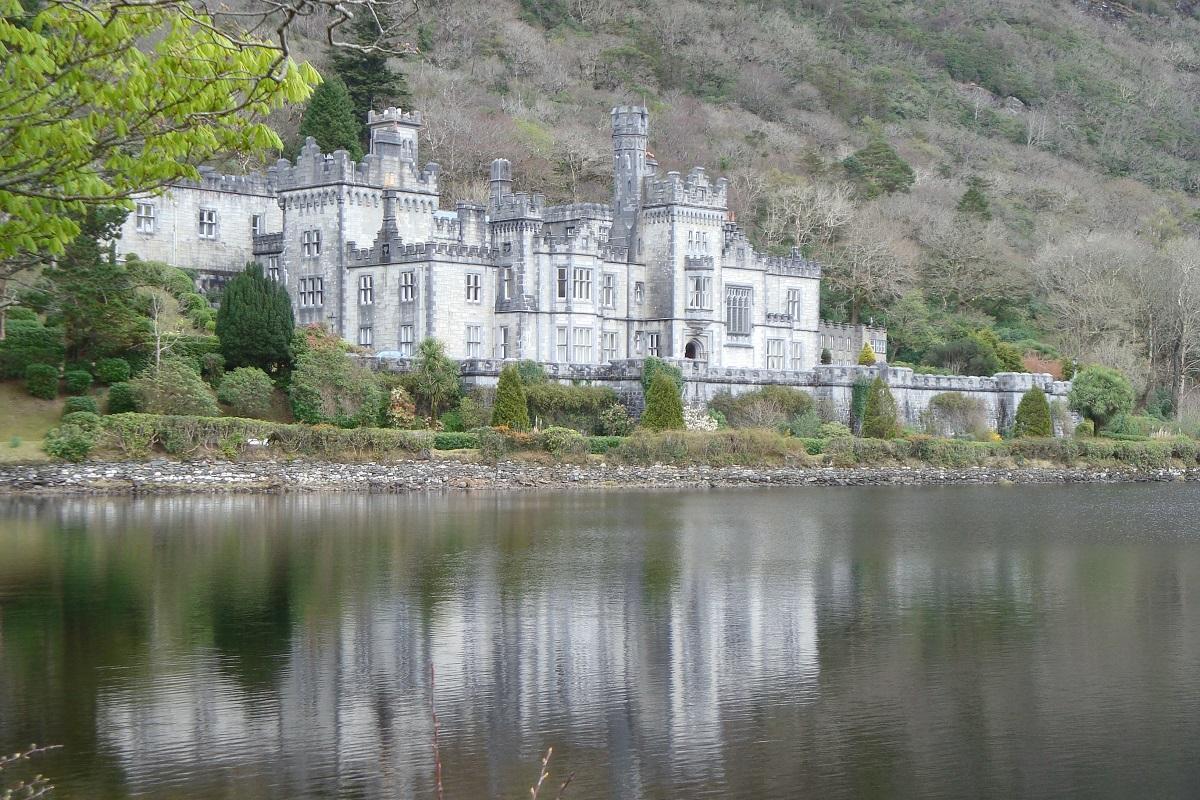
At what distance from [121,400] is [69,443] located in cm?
398

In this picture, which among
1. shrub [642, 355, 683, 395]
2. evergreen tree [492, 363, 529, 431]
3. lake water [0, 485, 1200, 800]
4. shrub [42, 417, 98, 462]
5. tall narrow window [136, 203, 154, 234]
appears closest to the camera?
lake water [0, 485, 1200, 800]

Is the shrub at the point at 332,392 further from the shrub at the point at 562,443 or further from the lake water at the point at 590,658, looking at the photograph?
the lake water at the point at 590,658

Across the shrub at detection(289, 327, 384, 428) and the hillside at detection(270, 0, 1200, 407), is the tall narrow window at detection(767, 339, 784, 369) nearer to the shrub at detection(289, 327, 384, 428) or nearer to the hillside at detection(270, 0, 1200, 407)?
the hillside at detection(270, 0, 1200, 407)

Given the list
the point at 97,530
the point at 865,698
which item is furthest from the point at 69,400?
the point at 865,698

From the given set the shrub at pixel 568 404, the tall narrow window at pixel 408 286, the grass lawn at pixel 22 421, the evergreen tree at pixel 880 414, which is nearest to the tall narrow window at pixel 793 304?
the evergreen tree at pixel 880 414

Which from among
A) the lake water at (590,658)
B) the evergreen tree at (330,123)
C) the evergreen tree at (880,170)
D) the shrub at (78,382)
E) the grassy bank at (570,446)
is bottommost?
the lake water at (590,658)

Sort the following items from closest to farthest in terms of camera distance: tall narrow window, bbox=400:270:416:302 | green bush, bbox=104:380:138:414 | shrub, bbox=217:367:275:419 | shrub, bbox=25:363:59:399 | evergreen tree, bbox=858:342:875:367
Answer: shrub, bbox=25:363:59:399 → green bush, bbox=104:380:138:414 → shrub, bbox=217:367:275:419 → tall narrow window, bbox=400:270:416:302 → evergreen tree, bbox=858:342:875:367

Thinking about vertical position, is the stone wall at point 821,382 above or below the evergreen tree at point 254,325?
below

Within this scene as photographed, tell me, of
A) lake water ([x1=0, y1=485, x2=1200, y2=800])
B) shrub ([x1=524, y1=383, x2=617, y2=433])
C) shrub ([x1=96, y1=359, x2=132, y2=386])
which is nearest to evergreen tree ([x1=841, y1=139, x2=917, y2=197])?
shrub ([x1=524, y1=383, x2=617, y2=433])

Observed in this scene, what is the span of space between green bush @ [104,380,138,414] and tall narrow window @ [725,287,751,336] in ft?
93.3

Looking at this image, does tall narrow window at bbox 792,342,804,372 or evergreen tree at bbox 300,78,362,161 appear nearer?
evergreen tree at bbox 300,78,362,161

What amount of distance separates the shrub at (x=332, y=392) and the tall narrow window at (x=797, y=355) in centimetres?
2530

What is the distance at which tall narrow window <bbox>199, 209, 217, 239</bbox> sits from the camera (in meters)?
65.3

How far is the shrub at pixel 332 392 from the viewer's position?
5241cm
